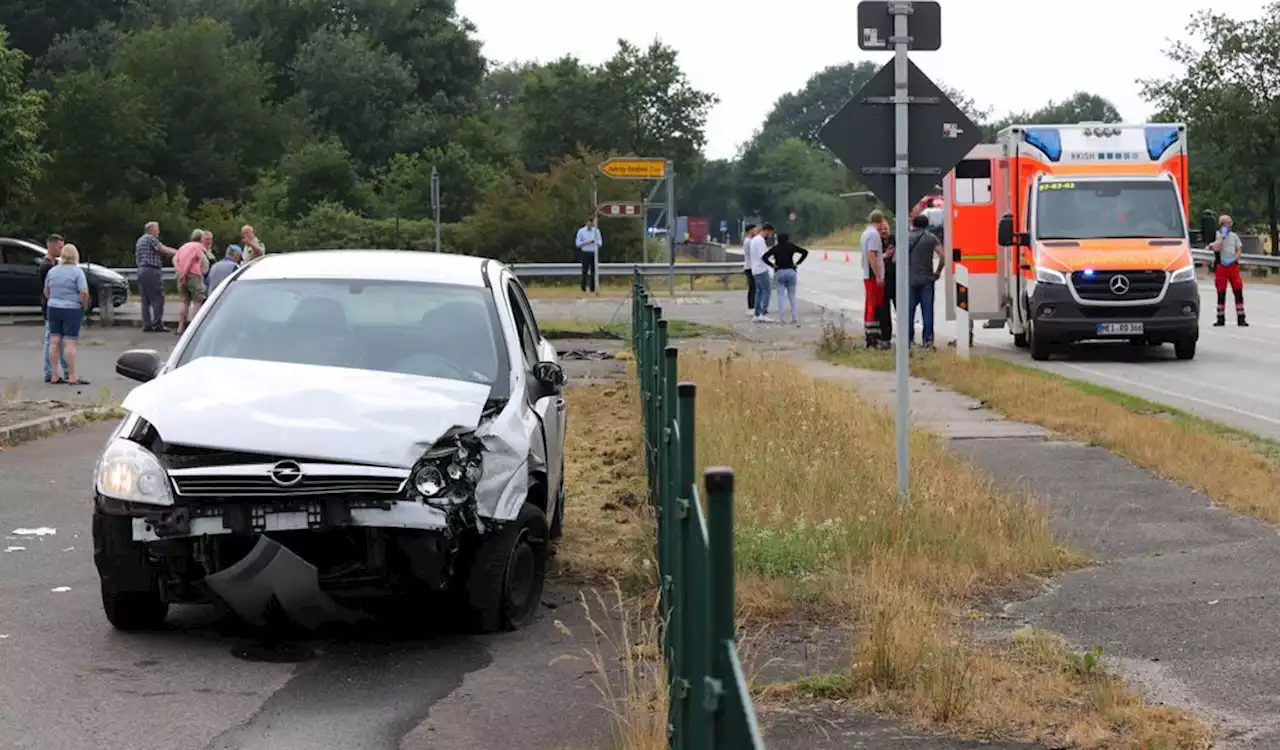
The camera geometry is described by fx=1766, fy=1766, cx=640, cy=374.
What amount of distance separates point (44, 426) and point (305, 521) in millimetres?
9318

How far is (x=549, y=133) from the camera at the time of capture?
238 ft

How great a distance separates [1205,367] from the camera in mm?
21172

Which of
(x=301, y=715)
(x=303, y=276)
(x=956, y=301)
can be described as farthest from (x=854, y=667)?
(x=956, y=301)

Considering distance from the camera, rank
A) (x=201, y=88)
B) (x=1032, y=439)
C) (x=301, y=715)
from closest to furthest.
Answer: (x=301, y=715)
(x=1032, y=439)
(x=201, y=88)

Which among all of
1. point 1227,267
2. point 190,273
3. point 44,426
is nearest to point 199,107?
point 190,273

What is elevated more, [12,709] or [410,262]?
[410,262]

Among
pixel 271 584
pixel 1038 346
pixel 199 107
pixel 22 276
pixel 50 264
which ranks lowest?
pixel 1038 346

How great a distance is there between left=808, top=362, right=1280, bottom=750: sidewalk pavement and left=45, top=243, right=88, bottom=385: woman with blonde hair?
11014 mm

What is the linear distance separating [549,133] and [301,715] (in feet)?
221

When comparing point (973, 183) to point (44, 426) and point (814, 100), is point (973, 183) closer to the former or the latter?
point (44, 426)

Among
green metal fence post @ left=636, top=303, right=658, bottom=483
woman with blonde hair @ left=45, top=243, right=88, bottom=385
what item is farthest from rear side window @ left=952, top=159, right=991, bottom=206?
green metal fence post @ left=636, top=303, right=658, bottom=483

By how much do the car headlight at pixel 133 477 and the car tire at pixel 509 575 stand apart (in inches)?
49.7

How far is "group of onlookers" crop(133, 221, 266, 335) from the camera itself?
1026 inches

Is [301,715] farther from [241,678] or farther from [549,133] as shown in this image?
[549,133]
